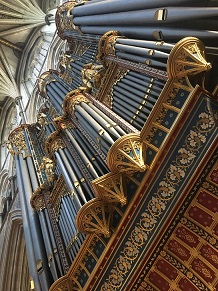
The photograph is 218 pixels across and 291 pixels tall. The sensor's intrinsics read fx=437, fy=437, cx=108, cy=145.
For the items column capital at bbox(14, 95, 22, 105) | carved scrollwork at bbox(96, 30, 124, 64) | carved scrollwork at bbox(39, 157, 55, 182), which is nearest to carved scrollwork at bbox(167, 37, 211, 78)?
carved scrollwork at bbox(96, 30, 124, 64)

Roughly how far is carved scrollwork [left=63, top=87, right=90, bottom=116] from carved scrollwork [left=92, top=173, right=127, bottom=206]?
2739 mm

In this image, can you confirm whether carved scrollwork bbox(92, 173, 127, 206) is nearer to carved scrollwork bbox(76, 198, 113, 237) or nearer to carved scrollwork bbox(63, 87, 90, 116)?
carved scrollwork bbox(76, 198, 113, 237)

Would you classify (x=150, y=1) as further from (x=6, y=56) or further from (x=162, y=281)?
(x=6, y=56)

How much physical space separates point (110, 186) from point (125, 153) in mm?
459

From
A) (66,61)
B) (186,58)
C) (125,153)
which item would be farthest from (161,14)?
(66,61)

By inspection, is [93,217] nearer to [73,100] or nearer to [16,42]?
[73,100]

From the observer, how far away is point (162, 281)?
5230mm

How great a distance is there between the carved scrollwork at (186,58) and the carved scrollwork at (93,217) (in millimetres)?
1810

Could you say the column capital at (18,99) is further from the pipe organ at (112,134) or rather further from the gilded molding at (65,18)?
the pipe organ at (112,134)

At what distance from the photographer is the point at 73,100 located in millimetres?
8008

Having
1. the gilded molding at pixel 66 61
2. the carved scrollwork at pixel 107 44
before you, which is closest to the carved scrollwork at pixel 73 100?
the carved scrollwork at pixel 107 44

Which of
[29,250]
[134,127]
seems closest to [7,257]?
[29,250]

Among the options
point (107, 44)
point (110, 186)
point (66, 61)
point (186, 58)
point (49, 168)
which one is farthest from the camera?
point (66, 61)

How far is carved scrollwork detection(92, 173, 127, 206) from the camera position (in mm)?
5273
